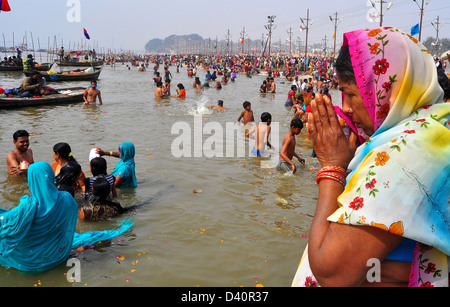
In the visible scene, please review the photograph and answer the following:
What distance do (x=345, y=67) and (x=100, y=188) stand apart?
4698mm

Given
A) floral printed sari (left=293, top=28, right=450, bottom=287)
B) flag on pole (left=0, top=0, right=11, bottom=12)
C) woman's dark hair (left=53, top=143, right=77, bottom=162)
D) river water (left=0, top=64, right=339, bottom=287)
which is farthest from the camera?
flag on pole (left=0, top=0, right=11, bottom=12)

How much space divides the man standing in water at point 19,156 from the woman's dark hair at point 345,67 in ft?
23.6

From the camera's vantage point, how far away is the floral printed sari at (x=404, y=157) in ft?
3.58

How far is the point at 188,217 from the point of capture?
5.94 meters

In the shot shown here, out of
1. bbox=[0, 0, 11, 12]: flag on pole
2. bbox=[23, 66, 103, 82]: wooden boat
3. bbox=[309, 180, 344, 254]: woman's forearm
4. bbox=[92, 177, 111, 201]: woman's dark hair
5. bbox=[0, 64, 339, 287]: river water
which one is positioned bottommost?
bbox=[0, 64, 339, 287]: river water

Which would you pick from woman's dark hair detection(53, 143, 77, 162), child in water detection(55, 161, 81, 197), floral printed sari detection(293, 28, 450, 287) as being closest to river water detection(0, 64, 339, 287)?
child in water detection(55, 161, 81, 197)

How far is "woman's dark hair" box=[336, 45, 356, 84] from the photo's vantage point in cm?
141

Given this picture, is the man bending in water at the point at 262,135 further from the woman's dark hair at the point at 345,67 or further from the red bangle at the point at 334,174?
the red bangle at the point at 334,174

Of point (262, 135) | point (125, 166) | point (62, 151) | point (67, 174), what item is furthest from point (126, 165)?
point (262, 135)

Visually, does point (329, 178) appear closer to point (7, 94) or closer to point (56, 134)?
point (56, 134)

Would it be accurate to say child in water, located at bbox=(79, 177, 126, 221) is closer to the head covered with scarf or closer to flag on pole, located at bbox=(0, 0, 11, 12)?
the head covered with scarf

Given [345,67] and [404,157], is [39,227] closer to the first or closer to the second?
[345,67]

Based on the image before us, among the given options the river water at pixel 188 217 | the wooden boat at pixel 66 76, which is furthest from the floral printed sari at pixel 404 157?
the wooden boat at pixel 66 76

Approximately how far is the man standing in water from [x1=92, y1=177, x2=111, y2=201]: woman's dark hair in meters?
2.57
